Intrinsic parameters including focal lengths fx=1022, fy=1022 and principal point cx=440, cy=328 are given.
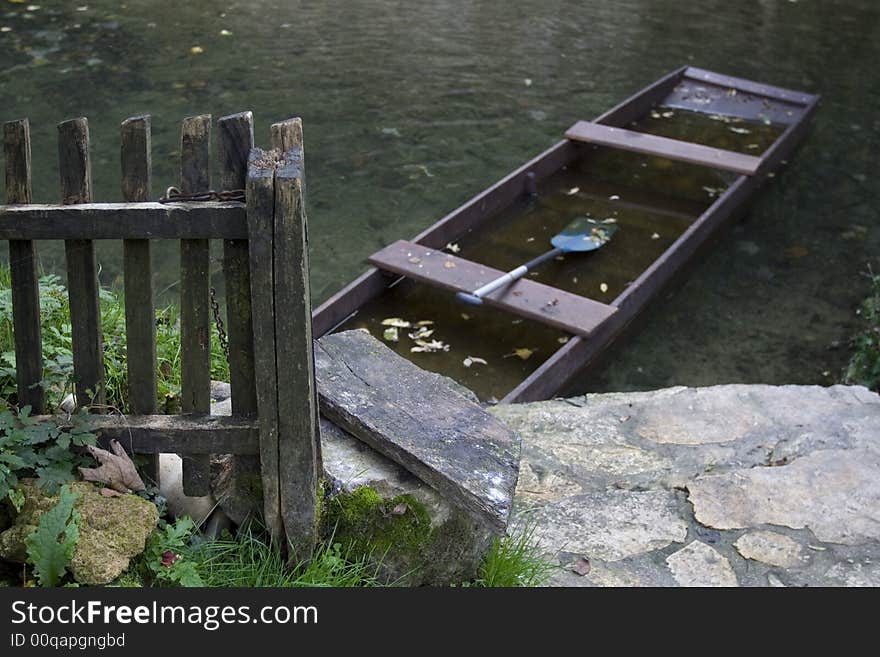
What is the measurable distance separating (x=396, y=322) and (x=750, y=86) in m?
5.58

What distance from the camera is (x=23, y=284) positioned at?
9.18 feet

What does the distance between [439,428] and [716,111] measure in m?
7.47

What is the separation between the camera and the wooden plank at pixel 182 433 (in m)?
2.83

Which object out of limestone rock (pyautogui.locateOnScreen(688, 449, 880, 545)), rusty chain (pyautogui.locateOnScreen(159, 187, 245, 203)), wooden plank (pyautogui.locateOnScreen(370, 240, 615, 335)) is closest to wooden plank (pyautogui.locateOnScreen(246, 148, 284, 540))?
rusty chain (pyautogui.locateOnScreen(159, 187, 245, 203))

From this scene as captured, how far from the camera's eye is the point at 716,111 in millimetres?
9719

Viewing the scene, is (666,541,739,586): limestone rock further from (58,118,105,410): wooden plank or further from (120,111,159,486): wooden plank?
(58,118,105,410): wooden plank

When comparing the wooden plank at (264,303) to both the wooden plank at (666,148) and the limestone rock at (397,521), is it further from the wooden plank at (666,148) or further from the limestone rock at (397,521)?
the wooden plank at (666,148)

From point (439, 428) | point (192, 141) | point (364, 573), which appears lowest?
point (364, 573)

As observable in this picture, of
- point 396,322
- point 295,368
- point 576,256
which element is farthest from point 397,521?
point 576,256

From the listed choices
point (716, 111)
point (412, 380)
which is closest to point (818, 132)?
point (716, 111)

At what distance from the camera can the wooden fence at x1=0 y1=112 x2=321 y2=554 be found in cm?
260

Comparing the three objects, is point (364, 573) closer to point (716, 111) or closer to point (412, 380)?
point (412, 380)

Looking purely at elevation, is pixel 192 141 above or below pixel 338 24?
above

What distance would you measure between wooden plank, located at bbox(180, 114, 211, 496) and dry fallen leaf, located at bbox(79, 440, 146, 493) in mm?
146
